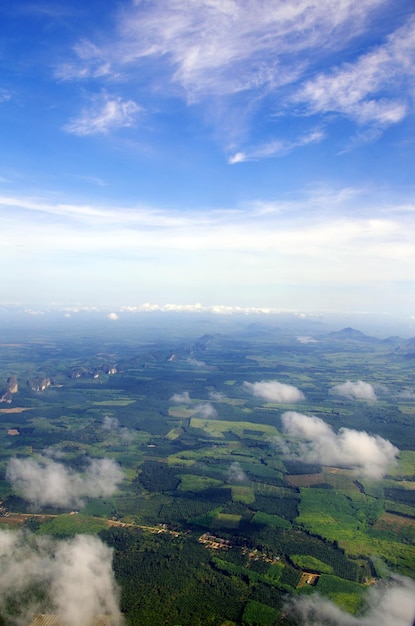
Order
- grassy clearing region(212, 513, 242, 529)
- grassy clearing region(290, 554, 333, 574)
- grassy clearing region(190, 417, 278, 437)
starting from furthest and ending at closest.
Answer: grassy clearing region(190, 417, 278, 437), grassy clearing region(212, 513, 242, 529), grassy clearing region(290, 554, 333, 574)

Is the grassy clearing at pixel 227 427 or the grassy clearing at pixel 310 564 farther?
the grassy clearing at pixel 227 427

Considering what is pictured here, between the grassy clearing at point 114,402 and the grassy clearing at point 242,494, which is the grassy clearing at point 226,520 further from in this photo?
the grassy clearing at point 114,402

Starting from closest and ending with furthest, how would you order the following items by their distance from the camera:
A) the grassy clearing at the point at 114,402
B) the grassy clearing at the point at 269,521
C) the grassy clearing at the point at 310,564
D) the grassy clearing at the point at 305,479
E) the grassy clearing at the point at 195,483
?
the grassy clearing at the point at 310,564 < the grassy clearing at the point at 269,521 < the grassy clearing at the point at 195,483 < the grassy clearing at the point at 305,479 < the grassy clearing at the point at 114,402

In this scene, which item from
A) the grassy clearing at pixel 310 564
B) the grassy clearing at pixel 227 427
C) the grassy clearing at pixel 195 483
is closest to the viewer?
the grassy clearing at pixel 310 564

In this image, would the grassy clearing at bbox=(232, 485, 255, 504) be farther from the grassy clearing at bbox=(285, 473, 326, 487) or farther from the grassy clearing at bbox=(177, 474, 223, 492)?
the grassy clearing at bbox=(285, 473, 326, 487)

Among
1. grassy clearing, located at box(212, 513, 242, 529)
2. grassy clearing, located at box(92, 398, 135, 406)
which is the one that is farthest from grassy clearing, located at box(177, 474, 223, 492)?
grassy clearing, located at box(92, 398, 135, 406)

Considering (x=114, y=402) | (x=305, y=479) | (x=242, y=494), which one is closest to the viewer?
(x=242, y=494)

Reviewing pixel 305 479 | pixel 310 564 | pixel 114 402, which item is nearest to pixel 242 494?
pixel 305 479

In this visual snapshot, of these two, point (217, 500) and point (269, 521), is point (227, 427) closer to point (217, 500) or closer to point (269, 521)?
point (217, 500)

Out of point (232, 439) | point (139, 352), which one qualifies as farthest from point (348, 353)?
point (232, 439)

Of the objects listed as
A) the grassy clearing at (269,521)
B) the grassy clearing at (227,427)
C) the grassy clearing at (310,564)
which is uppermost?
the grassy clearing at (310,564)

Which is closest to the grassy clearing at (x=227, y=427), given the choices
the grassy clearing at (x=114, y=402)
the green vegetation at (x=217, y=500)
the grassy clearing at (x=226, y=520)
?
the green vegetation at (x=217, y=500)
